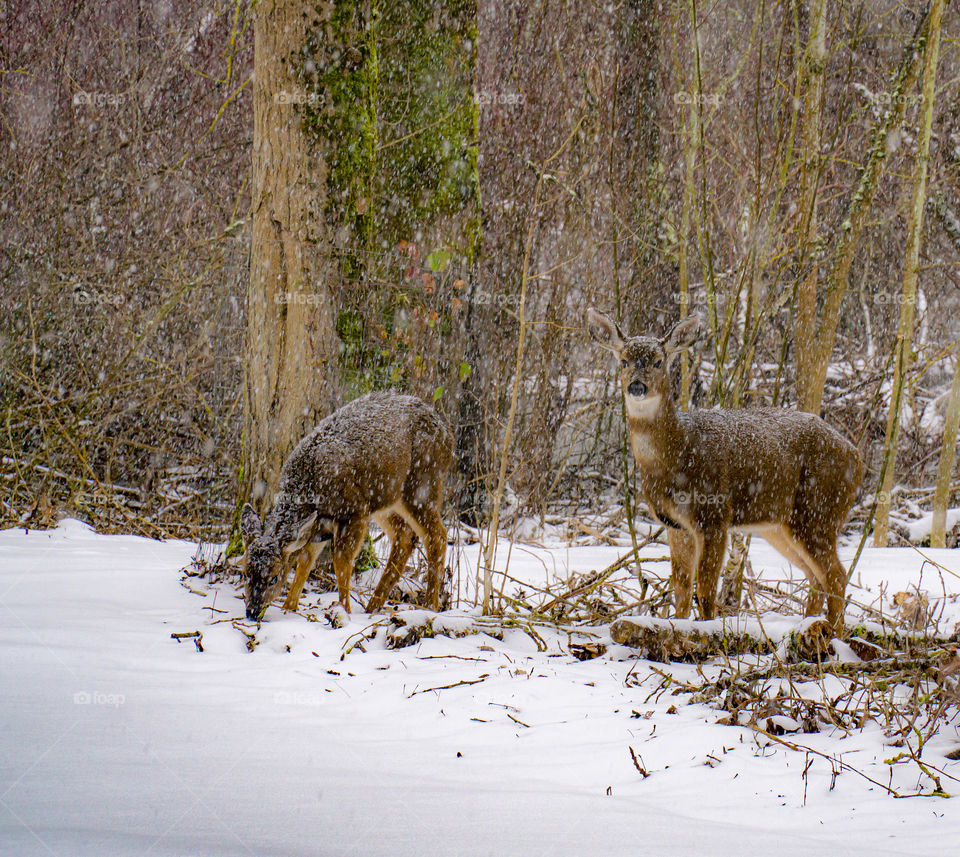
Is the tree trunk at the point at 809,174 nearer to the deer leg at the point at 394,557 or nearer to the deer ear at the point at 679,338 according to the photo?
the deer ear at the point at 679,338

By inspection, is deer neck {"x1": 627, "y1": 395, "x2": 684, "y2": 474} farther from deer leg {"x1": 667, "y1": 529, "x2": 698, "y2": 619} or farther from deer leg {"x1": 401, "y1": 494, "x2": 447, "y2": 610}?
deer leg {"x1": 401, "y1": 494, "x2": 447, "y2": 610}

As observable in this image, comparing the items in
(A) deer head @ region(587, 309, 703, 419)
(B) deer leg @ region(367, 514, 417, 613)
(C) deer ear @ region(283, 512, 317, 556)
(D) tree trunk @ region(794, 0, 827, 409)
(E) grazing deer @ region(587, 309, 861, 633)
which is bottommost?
(B) deer leg @ region(367, 514, 417, 613)

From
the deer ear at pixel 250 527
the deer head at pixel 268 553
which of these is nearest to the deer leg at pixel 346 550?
the deer head at pixel 268 553

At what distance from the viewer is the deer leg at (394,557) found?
5480mm

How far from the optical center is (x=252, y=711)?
3551 millimetres

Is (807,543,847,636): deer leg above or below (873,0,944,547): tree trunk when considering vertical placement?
below

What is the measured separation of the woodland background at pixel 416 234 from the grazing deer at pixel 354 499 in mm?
555

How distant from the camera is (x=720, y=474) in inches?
206

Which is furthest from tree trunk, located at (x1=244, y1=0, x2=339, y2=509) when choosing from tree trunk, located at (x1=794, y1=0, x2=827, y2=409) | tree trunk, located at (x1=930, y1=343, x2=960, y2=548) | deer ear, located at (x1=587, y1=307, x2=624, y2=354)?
tree trunk, located at (x1=930, y1=343, x2=960, y2=548)

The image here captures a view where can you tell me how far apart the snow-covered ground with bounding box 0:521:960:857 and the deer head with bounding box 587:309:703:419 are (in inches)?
56.6

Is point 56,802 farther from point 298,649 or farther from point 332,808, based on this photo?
point 298,649

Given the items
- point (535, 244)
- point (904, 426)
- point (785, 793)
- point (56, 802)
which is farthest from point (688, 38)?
point (56, 802)

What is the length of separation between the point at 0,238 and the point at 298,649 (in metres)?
7.84

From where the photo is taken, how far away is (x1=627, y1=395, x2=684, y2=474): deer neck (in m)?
5.21
